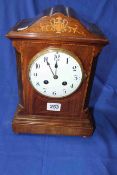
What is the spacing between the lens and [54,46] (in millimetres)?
827

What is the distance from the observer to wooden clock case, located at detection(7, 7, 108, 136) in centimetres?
79

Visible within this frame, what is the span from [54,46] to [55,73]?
3.8 inches

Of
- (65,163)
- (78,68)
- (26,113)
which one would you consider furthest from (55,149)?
(78,68)

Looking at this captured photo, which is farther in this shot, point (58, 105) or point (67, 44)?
point (58, 105)

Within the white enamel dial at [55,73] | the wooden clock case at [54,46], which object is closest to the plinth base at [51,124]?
the wooden clock case at [54,46]

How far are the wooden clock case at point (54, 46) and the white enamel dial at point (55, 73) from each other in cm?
2

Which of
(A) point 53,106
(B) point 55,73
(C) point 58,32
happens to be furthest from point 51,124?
(C) point 58,32

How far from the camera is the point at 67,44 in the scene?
32.4 inches

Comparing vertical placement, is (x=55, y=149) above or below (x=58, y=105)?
below

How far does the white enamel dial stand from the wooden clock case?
0.07 feet

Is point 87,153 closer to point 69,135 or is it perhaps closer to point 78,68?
point 69,135

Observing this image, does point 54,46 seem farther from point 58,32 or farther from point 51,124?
point 51,124

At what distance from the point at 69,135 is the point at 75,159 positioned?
120 millimetres

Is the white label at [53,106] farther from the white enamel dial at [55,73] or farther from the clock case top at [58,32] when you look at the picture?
the clock case top at [58,32]
